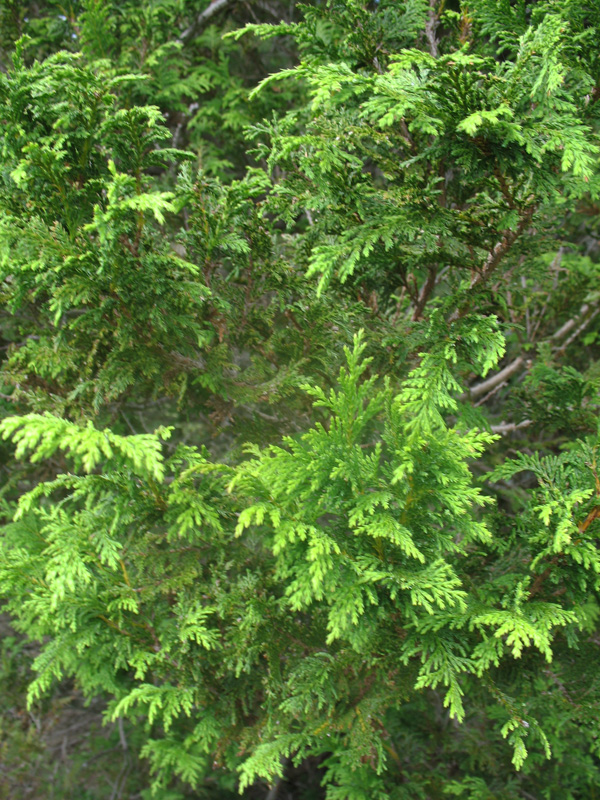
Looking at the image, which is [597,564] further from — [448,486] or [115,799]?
[115,799]

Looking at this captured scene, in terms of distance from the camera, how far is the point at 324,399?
6.64 feet

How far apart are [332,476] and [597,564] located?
1.03 m

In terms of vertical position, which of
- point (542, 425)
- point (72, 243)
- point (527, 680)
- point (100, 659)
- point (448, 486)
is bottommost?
point (527, 680)

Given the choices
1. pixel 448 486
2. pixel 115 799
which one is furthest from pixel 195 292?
pixel 115 799

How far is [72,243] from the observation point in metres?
2.14

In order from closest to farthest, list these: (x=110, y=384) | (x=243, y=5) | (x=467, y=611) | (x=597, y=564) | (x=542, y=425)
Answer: (x=597, y=564) < (x=467, y=611) < (x=110, y=384) < (x=542, y=425) < (x=243, y=5)

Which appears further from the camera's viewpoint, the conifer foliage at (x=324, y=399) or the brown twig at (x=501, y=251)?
the brown twig at (x=501, y=251)

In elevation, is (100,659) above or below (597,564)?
below

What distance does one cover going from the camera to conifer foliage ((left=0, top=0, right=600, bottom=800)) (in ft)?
6.40

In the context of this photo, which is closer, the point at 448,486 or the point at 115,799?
the point at 448,486

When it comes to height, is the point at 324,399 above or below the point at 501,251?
below

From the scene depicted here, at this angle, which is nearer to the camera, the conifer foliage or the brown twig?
the conifer foliage

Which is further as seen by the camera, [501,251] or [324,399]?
[501,251]

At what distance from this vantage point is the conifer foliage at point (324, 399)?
1.95 metres
